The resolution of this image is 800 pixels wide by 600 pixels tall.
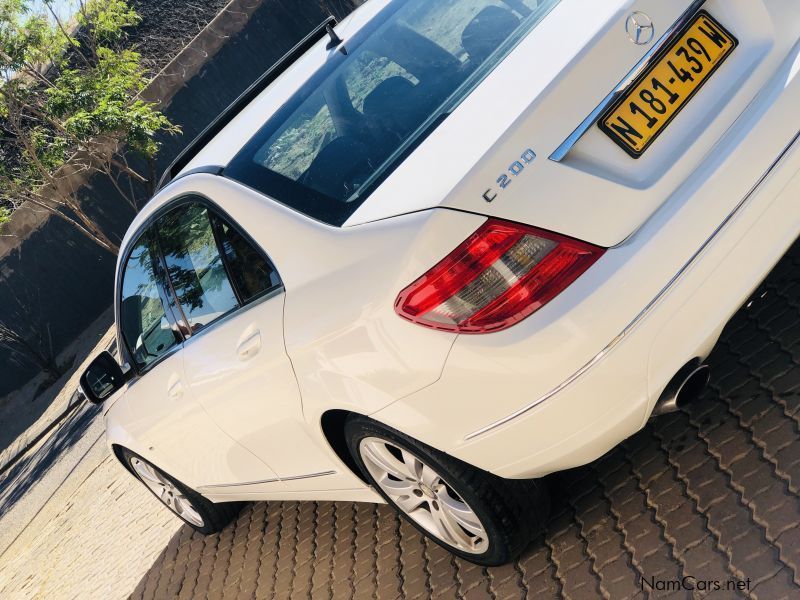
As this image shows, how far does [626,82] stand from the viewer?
255 cm

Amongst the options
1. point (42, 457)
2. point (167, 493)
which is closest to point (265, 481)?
point (167, 493)

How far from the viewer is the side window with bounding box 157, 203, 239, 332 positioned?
138 inches

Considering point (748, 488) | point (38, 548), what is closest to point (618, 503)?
point (748, 488)

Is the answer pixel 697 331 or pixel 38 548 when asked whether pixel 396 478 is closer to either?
pixel 697 331

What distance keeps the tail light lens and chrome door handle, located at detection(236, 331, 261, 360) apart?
971mm

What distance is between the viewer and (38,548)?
24.9 ft

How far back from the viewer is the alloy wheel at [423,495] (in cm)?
313

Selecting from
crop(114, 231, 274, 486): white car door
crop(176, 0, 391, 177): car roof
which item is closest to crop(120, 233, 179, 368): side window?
crop(114, 231, 274, 486): white car door

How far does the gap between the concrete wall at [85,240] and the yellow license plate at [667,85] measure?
36.1ft

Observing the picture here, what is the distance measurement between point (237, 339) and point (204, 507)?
2004 millimetres

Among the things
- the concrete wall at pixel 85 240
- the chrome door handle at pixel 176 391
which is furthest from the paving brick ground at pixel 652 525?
the concrete wall at pixel 85 240

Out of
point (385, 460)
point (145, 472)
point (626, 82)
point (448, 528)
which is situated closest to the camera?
point (626, 82)

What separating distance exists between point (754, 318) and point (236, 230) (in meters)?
2.17

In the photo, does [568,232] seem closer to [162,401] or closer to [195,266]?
[195,266]
